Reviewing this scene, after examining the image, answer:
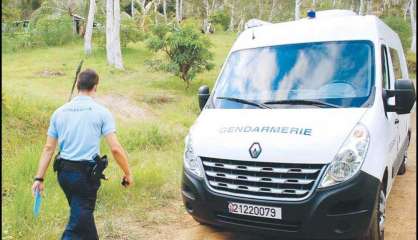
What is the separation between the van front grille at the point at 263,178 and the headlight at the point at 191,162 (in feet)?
0.37

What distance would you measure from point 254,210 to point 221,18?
1839 inches

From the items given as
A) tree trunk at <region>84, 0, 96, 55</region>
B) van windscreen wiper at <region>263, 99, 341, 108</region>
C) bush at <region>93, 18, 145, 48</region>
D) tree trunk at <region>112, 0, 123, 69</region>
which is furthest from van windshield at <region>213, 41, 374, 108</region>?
bush at <region>93, 18, 145, 48</region>

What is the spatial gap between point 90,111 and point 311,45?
2.56 m

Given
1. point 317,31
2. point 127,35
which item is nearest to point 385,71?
point 317,31

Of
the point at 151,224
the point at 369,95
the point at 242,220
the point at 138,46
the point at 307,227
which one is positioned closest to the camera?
the point at 307,227

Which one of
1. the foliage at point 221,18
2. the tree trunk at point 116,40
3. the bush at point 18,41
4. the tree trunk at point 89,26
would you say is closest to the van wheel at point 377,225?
the tree trunk at point 116,40

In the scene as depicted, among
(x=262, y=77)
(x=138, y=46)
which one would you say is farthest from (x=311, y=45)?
(x=138, y=46)

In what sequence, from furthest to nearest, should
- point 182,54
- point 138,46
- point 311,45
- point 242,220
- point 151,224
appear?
1. point 138,46
2. point 182,54
3. point 151,224
4. point 311,45
5. point 242,220

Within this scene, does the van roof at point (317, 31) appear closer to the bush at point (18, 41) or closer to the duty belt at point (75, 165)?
the duty belt at point (75, 165)

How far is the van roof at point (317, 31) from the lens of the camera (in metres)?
5.21

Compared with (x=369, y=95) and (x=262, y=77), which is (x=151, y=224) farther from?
(x=369, y=95)

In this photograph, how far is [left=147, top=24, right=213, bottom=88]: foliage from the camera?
54.5ft

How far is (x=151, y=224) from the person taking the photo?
18.4 feet

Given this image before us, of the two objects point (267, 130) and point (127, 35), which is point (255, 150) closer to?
point (267, 130)
